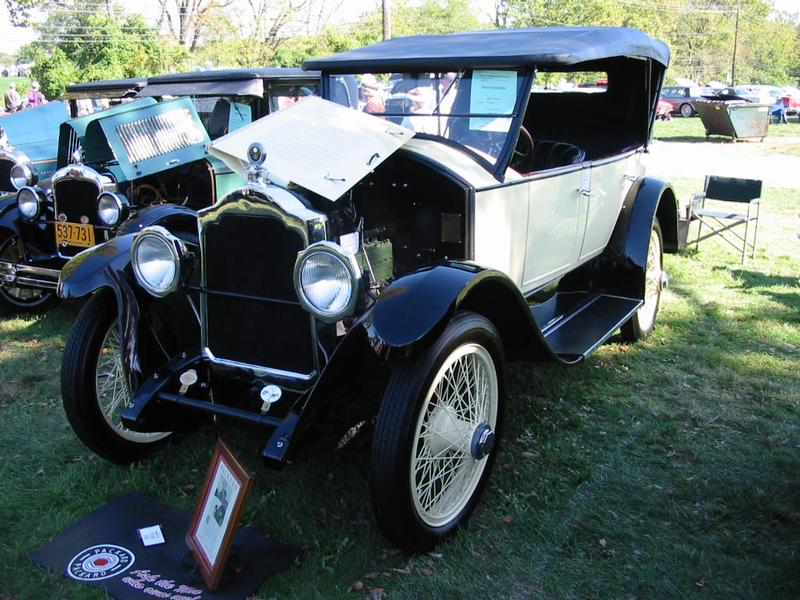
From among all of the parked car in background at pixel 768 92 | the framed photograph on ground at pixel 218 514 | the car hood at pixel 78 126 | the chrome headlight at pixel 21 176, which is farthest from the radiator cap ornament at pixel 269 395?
the parked car in background at pixel 768 92

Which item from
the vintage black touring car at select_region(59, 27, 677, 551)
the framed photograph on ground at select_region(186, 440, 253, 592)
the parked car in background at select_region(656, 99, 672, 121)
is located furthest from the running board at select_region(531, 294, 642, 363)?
the parked car in background at select_region(656, 99, 672, 121)

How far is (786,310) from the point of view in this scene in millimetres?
5434

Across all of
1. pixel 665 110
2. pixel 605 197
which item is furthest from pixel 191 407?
pixel 665 110

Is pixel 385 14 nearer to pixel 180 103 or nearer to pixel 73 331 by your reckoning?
pixel 180 103

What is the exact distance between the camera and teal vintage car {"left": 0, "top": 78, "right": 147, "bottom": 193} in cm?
651

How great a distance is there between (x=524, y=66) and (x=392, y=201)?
2.85 ft

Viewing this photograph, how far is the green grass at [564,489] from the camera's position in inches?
98.3

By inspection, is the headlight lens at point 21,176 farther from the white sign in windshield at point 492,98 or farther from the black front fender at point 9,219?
the white sign in windshield at point 492,98

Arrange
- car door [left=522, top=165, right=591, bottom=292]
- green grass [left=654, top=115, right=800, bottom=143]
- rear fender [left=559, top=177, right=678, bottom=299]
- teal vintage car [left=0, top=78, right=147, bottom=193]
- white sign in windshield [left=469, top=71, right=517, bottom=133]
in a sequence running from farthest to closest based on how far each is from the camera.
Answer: green grass [left=654, top=115, right=800, bottom=143], teal vintage car [left=0, top=78, right=147, bottom=193], rear fender [left=559, top=177, right=678, bottom=299], car door [left=522, top=165, right=591, bottom=292], white sign in windshield [left=469, top=71, right=517, bottom=133]

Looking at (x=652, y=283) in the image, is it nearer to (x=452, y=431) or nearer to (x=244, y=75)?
(x=452, y=431)

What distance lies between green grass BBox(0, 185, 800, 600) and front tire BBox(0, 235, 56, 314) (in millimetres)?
1008

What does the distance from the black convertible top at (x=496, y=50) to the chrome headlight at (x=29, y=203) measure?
2.94 meters

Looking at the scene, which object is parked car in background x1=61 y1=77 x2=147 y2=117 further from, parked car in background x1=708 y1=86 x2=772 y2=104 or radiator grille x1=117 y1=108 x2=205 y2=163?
parked car in background x1=708 y1=86 x2=772 y2=104

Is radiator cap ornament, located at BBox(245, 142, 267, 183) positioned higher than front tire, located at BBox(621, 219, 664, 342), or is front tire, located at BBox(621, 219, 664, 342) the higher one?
radiator cap ornament, located at BBox(245, 142, 267, 183)
